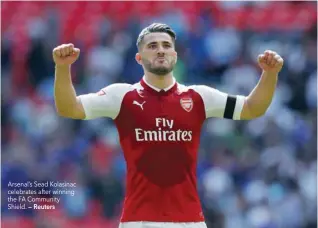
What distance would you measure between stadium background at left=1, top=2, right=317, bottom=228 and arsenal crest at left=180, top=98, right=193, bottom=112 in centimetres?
484

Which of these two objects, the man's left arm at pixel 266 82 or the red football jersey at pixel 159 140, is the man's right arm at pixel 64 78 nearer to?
the red football jersey at pixel 159 140

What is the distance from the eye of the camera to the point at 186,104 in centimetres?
550

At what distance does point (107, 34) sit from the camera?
12.3m

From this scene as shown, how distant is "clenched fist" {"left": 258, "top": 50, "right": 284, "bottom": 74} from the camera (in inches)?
217

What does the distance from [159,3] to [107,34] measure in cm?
84

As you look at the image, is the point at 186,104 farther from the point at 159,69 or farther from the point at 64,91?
the point at 64,91

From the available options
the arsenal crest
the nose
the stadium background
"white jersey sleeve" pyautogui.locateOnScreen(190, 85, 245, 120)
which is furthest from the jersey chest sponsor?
the stadium background

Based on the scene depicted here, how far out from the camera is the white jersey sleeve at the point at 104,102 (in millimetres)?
5457

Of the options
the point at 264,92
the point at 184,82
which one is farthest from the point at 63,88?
the point at 184,82

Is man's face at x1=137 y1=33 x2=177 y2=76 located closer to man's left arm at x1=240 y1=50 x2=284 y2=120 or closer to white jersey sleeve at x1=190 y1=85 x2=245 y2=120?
white jersey sleeve at x1=190 y1=85 x2=245 y2=120

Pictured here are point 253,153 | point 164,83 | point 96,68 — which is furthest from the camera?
point 96,68

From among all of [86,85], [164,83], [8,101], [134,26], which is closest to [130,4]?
[134,26]

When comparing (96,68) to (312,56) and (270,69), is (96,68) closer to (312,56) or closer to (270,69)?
(312,56)

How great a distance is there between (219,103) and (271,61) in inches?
16.1
